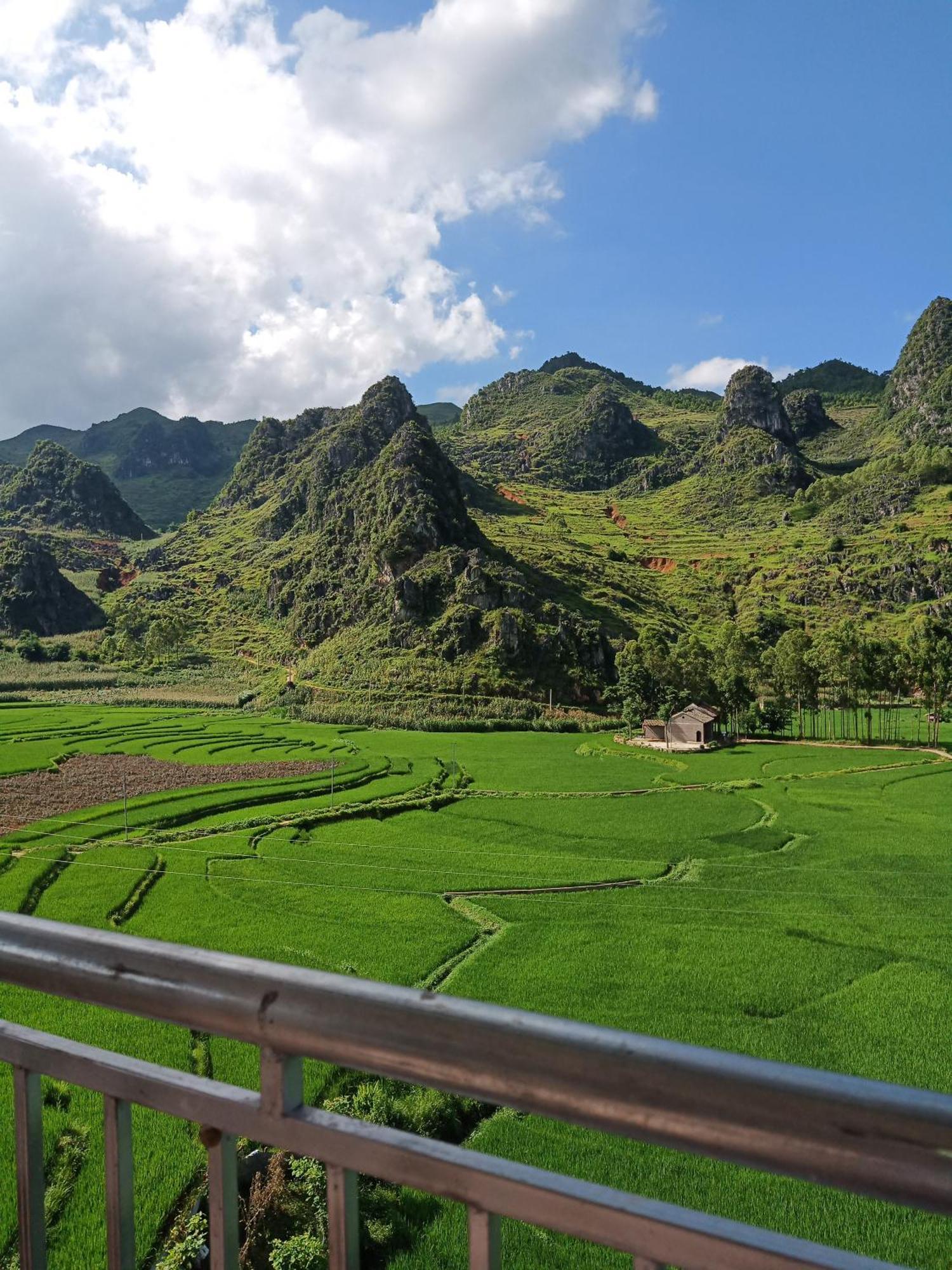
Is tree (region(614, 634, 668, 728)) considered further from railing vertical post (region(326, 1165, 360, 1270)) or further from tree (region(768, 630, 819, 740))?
railing vertical post (region(326, 1165, 360, 1270))

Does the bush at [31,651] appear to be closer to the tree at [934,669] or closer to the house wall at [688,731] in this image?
the house wall at [688,731]

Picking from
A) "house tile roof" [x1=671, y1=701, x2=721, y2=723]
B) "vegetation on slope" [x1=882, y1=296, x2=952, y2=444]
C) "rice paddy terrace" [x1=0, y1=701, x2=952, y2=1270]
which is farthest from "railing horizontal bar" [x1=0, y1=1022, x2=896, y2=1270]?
"vegetation on slope" [x1=882, y1=296, x2=952, y2=444]

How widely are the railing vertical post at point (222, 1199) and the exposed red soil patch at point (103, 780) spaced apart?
2446 centimetres

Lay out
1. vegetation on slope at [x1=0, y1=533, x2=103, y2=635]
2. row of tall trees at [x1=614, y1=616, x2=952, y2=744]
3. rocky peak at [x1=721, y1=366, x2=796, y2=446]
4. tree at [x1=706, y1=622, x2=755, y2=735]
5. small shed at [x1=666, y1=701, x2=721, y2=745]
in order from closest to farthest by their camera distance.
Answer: row of tall trees at [x1=614, y1=616, x2=952, y2=744] < small shed at [x1=666, y1=701, x2=721, y2=745] < tree at [x1=706, y1=622, x2=755, y2=735] < vegetation on slope at [x1=0, y1=533, x2=103, y2=635] < rocky peak at [x1=721, y1=366, x2=796, y2=446]

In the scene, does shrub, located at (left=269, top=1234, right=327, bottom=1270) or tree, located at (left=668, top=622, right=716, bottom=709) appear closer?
shrub, located at (left=269, top=1234, right=327, bottom=1270)

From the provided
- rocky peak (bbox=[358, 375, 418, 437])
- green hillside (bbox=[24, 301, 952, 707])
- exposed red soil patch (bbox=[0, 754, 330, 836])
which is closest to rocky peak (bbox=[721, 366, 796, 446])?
green hillside (bbox=[24, 301, 952, 707])

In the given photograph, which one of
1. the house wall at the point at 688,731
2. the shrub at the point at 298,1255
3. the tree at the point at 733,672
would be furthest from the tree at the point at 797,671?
the shrub at the point at 298,1255

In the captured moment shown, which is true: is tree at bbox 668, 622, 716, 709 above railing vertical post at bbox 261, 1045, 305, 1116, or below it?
below

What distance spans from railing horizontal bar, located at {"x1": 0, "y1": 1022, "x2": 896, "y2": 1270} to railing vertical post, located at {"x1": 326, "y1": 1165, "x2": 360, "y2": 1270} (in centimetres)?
3

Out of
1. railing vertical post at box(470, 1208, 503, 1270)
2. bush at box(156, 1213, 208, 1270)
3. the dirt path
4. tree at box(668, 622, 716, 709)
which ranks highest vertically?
railing vertical post at box(470, 1208, 503, 1270)

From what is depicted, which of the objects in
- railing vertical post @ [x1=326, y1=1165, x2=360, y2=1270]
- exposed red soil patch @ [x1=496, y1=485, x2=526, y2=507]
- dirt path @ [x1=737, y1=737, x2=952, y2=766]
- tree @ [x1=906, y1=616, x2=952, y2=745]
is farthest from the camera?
exposed red soil patch @ [x1=496, y1=485, x2=526, y2=507]

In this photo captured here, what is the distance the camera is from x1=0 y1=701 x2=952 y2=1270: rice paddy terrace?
26.0 feet

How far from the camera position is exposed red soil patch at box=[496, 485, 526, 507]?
154 m

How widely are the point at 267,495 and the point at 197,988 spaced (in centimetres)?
16904
